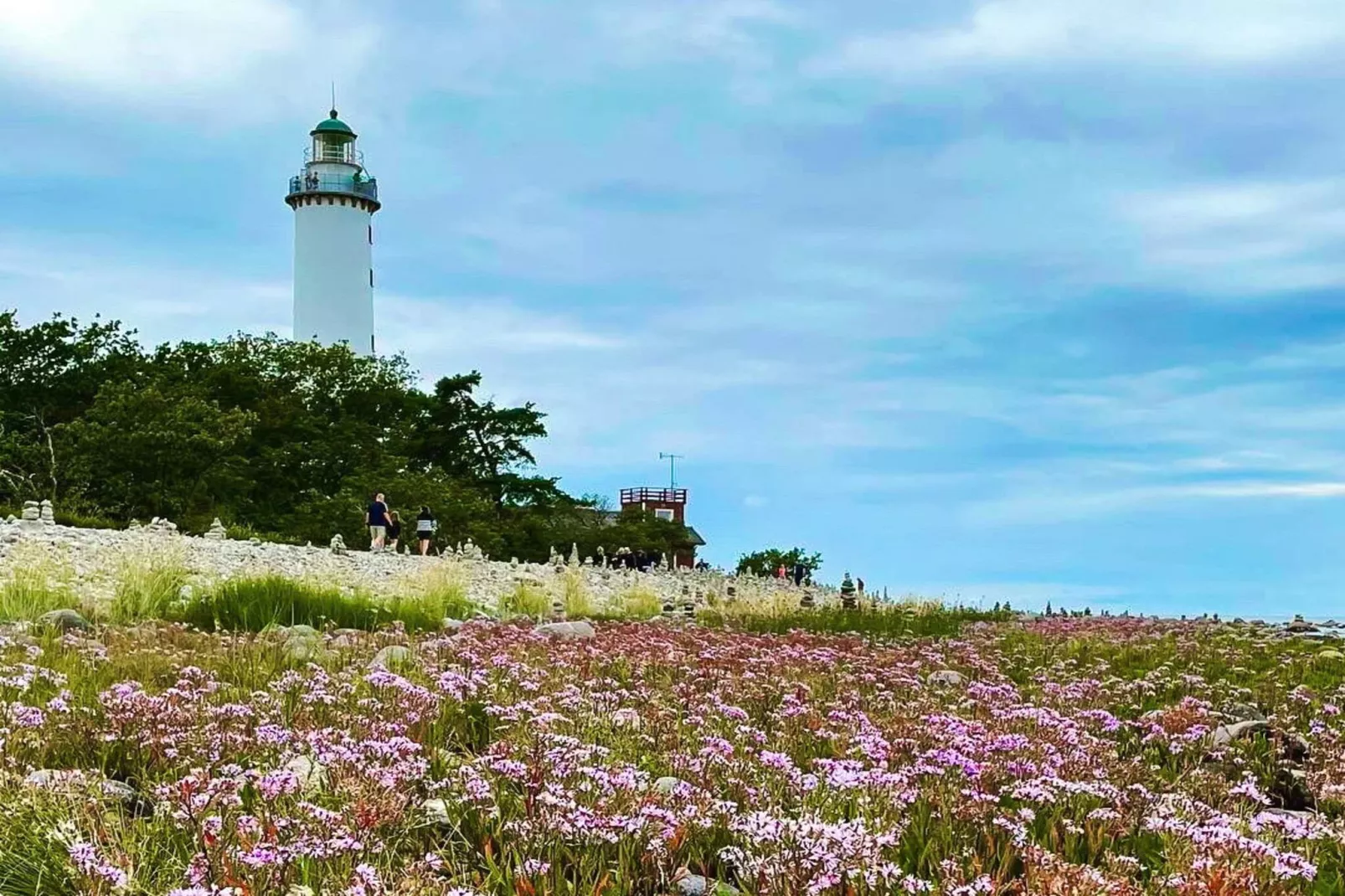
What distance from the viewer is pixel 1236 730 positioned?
643 cm

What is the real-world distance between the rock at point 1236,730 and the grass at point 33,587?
9.31m

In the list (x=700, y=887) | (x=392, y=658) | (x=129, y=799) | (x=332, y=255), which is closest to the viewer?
(x=700, y=887)

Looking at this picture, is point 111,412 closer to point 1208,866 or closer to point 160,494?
point 160,494

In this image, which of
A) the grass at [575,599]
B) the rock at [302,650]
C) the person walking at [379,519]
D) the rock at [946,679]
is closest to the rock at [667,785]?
the rock at [946,679]

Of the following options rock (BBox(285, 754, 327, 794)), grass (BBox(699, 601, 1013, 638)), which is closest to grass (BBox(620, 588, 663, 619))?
grass (BBox(699, 601, 1013, 638))

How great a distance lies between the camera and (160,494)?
38312 mm

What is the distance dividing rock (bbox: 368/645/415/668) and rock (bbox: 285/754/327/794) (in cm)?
248

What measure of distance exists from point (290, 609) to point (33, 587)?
8.00 ft

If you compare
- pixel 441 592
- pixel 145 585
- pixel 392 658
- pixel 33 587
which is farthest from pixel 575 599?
pixel 392 658

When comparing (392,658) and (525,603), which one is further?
(525,603)

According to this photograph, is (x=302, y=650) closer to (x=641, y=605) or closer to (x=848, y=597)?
(x=641, y=605)

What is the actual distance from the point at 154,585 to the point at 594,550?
40.1 meters

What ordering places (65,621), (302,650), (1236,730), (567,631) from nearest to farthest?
(1236,730) → (302,650) → (65,621) → (567,631)

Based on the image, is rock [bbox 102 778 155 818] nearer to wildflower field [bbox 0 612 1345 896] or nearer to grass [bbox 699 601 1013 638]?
wildflower field [bbox 0 612 1345 896]
